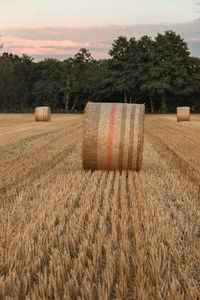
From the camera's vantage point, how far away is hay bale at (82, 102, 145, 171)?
246 inches

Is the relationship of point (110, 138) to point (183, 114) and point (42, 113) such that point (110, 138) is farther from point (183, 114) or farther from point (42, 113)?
point (183, 114)

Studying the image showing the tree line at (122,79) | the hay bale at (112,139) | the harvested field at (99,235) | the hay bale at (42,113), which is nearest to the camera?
the harvested field at (99,235)

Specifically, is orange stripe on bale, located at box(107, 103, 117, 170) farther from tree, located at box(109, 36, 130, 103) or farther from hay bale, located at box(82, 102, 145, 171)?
tree, located at box(109, 36, 130, 103)

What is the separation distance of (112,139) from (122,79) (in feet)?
152

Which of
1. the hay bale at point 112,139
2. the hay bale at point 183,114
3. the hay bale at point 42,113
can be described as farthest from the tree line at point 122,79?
the hay bale at point 112,139

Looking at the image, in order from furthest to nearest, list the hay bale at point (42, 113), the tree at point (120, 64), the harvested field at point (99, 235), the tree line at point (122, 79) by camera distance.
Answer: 1. the tree at point (120, 64)
2. the tree line at point (122, 79)
3. the hay bale at point (42, 113)
4. the harvested field at point (99, 235)

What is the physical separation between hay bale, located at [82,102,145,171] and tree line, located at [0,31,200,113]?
41.2m

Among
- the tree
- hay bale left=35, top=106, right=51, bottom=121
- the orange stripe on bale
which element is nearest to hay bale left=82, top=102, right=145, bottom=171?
the orange stripe on bale

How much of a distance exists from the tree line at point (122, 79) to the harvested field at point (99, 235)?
42.4 m

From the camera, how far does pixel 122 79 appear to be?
51.4 m

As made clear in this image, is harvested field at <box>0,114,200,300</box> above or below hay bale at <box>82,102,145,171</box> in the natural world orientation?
below

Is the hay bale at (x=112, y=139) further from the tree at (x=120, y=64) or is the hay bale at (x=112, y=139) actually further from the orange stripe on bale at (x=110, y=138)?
the tree at (x=120, y=64)

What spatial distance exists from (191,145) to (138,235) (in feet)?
27.3

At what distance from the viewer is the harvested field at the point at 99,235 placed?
2.45 m
